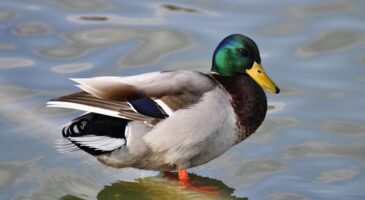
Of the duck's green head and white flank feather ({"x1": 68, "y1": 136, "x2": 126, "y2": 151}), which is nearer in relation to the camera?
white flank feather ({"x1": 68, "y1": 136, "x2": 126, "y2": 151})

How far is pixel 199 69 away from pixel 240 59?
1.55 meters

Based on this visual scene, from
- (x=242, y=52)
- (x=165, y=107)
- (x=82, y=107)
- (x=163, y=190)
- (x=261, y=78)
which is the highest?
(x=242, y=52)

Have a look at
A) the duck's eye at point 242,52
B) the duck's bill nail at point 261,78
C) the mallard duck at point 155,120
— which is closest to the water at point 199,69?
the mallard duck at point 155,120

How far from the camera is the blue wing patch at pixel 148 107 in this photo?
540 cm

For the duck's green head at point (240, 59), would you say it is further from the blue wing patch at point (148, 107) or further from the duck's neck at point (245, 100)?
the blue wing patch at point (148, 107)

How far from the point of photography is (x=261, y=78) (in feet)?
19.2

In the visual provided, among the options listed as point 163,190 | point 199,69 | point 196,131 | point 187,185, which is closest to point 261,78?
point 196,131

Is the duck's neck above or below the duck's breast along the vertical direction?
above

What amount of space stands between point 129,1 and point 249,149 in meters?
2.88

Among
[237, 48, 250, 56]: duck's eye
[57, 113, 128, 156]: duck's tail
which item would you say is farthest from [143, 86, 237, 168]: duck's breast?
[237, 48, 250, 56]: duck's eye

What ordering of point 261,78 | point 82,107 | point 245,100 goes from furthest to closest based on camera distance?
point 261,78 → point 245,100 → point 82,107

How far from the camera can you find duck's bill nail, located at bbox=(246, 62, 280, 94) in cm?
582

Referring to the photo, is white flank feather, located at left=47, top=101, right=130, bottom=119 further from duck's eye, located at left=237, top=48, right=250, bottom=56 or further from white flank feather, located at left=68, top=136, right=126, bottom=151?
duck's eye, located at left=237, top=48, right=250, bottom=56

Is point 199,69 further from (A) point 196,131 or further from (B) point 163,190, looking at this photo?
(A) point 196,131
